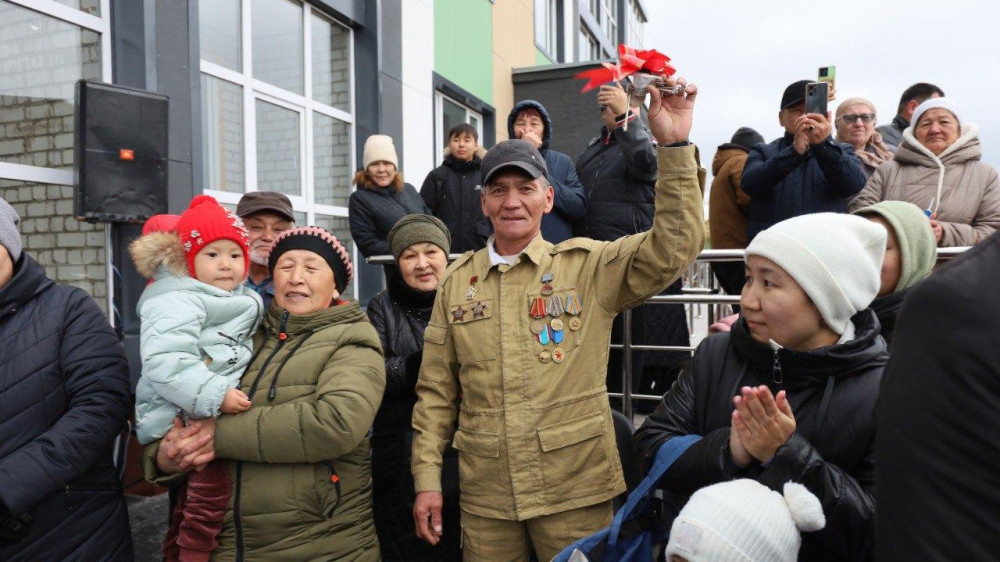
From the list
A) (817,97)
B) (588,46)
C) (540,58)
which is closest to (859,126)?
(817,97)

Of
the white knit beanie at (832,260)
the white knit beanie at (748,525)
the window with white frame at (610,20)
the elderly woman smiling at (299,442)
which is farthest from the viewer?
the window with white frame at (610,20)

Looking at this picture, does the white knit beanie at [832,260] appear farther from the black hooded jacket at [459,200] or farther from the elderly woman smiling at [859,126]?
the black hooded jacket at [459,200]

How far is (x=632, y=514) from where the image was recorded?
1.66 meters

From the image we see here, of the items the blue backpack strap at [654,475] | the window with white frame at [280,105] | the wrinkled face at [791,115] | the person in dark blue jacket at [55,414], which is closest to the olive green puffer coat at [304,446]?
the person in dark blue jacket at [55,414]

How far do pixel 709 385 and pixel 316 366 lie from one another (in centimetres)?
131

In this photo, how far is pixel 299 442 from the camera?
2.10 metres

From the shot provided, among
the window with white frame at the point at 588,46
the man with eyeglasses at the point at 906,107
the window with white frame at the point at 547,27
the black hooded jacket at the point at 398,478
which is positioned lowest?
the black hooded jacket at the point at 398,478

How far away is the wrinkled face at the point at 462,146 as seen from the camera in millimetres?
4855

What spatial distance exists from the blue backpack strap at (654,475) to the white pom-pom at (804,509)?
1.19ft

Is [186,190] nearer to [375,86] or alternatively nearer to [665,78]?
[375,86]

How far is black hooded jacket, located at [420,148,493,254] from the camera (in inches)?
194

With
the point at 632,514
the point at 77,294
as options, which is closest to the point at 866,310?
the point at 632,514

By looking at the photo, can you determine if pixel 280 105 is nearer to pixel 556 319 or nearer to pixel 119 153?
pixel 119 153

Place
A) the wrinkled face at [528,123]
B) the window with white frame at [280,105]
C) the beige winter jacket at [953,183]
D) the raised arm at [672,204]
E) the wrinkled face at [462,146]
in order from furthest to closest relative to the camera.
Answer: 1. the window with white frame at [280,105]
2. the wrinkled face at [462,146]
3. the wrinkled face at [528,123]
4. the beige winter jacket at [953,183]
5. the raised arm at [672,204]
